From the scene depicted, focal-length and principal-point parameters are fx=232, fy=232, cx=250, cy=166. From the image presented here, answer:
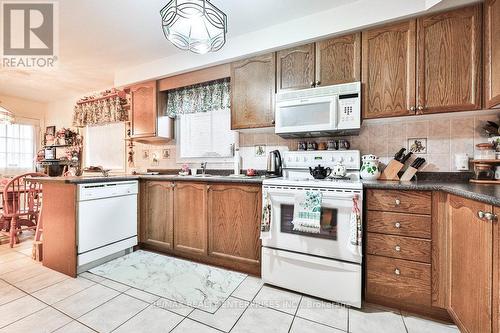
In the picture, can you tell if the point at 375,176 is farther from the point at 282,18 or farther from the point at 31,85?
the point at 31,85

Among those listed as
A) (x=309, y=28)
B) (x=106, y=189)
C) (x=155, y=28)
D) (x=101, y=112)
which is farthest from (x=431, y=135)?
(x=101, y=112)

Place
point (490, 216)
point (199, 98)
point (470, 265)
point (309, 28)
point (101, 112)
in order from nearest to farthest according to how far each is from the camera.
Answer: point (490, 216)
point (470, 265)
point (309, 28)
point (199, 98)
point (101, 112)

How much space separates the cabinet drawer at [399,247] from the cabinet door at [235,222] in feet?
2.93

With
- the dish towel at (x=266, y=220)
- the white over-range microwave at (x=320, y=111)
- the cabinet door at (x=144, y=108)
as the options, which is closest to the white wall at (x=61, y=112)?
the cabinet door at (x=144, y=108)

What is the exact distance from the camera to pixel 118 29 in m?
2.31

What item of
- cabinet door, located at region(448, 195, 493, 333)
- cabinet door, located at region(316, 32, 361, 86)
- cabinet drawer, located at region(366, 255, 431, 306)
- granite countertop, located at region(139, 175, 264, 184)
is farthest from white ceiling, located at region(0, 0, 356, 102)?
cabinet drawer, located at region(366, 255, 431, 306)

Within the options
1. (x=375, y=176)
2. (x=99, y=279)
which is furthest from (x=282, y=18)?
(x=99, y=279)

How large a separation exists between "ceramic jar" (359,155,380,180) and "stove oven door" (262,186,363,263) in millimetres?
488

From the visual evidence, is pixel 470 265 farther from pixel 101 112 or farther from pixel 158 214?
pixel 101 112

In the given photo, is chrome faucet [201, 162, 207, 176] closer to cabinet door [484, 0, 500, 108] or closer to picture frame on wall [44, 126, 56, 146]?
cabinet door [484, 0, 500, 108]

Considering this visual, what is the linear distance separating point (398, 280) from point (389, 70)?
159cm

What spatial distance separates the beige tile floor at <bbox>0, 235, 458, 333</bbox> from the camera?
4.72ft

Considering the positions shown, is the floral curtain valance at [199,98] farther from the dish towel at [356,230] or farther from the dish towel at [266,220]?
the dish towel at [356,230]

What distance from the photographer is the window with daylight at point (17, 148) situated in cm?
446
